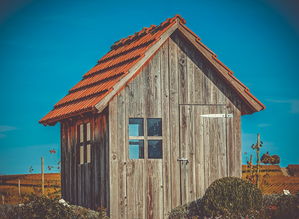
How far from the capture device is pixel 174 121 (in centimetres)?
2100

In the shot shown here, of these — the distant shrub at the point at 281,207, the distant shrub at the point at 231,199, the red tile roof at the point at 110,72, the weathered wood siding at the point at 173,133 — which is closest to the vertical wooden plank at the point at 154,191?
the weathered wood siding at the point at 173,133

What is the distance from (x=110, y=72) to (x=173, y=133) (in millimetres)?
3025

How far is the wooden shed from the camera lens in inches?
795

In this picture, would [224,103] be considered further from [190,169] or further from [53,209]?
[53,209]

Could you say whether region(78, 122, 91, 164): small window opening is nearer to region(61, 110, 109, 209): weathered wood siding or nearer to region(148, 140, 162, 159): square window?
region(61, 110, 109, 209): weathered wood siding

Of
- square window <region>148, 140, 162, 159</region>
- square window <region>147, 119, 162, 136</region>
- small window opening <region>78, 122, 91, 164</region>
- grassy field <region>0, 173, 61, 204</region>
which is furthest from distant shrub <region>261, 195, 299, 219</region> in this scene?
grassy field <region>0, 173, 61, 204</region>

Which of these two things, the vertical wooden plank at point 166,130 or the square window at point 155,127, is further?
the square window at point 155,127

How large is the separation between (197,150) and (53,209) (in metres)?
5.15

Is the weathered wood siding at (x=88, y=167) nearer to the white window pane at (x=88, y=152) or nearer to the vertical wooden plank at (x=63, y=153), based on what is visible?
the vertical wooden plank at (x=63, y=153)

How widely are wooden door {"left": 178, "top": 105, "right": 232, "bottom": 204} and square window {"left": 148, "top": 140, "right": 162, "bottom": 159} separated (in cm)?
68

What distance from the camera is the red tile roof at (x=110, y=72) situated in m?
20.5

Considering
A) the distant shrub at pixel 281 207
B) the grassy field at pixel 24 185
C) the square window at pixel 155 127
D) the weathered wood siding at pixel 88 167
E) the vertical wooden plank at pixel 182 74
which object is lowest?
the grassy field at pixel 24 185

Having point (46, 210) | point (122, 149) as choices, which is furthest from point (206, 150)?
point (46, 210)

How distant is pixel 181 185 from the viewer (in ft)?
68.5
